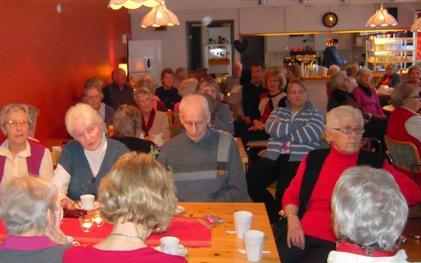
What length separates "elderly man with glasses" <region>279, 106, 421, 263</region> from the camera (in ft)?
9.14

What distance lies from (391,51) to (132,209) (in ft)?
33.8

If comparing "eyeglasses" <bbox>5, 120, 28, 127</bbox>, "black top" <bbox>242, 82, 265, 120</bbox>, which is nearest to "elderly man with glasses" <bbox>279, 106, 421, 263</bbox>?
"eyeglasses" <bbox>5, 120, 28, 127</bbox>

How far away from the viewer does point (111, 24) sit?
8.87 m

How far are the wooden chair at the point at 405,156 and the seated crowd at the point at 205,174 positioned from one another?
0.14 meters

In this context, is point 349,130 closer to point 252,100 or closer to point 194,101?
point 194,101

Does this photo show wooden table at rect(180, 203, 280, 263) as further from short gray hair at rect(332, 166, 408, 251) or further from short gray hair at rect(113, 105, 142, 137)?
short gray hair at rect(113, 105, 142, 137)

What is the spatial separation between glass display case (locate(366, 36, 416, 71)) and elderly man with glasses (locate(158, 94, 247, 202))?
862 centimetres

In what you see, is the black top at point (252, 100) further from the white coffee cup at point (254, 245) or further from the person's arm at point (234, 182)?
the white coffee cup at point (254, 245)

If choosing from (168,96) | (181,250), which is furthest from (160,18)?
(181,250)

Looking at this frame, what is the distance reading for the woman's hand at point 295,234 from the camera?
109 inches

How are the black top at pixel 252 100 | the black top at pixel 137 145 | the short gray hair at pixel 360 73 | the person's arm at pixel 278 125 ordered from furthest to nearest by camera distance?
1. the short gray hair at pixel 360 73
2. the black top at pixel 252 100
3. the person's arm at pixel 278 125
4. the black top at pixel 137 145

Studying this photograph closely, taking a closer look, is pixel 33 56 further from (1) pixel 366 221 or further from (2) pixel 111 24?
(1) pixel 366 221

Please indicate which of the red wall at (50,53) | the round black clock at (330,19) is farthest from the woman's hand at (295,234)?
the round black clock at (330,19)

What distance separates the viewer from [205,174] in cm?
302
